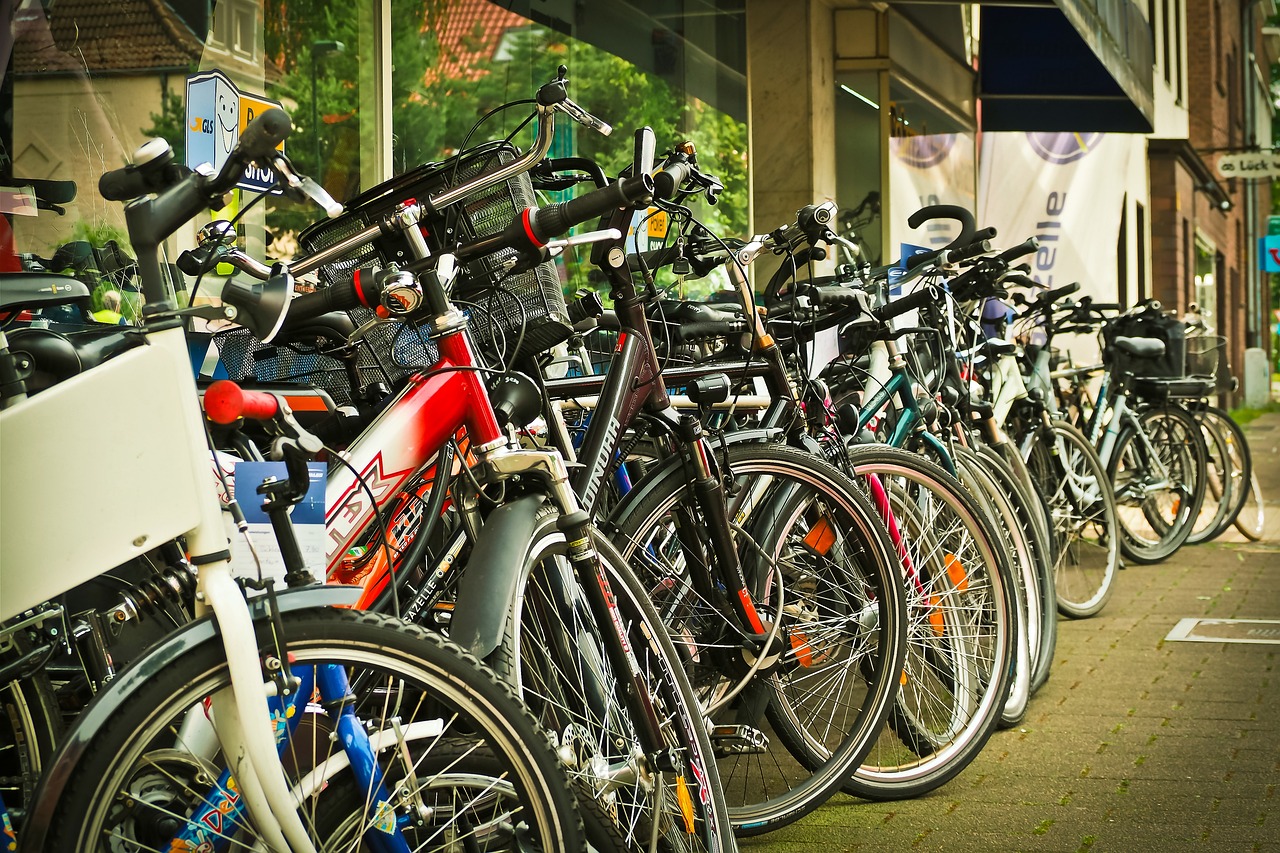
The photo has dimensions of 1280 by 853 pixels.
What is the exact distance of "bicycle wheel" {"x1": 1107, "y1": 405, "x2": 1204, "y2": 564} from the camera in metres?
7.69

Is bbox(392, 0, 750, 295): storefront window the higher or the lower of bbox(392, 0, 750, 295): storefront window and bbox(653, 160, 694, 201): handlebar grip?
the higher

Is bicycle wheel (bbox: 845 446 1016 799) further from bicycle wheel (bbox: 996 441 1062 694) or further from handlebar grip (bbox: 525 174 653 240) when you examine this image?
handlebar grip (bbox: 525 174 653 240)

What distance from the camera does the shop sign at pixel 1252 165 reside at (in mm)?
18719

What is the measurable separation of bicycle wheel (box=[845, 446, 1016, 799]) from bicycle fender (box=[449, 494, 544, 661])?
1.52 meters

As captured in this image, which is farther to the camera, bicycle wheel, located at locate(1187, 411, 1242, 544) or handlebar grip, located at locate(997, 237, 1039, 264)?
bicycle wheel, located at locate(1187, 411, 1242, 544)

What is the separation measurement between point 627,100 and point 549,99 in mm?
4679

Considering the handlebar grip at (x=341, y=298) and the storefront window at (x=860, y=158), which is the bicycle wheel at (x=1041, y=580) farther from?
the storefront window at (x=860, y=158)

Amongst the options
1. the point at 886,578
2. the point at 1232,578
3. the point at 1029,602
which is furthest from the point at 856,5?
the point at 886,578

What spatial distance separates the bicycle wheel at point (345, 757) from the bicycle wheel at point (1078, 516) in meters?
4.55

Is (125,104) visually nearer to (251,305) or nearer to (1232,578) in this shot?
(251,305)

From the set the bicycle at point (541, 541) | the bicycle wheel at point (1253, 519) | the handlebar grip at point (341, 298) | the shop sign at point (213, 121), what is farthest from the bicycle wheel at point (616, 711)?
the bicycle wheel at point (1253, 519)

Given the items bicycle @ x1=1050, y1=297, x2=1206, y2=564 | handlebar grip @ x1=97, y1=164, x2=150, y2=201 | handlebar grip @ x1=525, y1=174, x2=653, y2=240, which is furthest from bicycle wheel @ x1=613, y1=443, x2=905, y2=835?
bicycle @ x1=1050, y1=297, x2=1206, y2=564

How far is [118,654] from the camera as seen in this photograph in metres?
2.48

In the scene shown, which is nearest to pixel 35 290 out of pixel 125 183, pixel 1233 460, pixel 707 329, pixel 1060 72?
pixel 125 183
